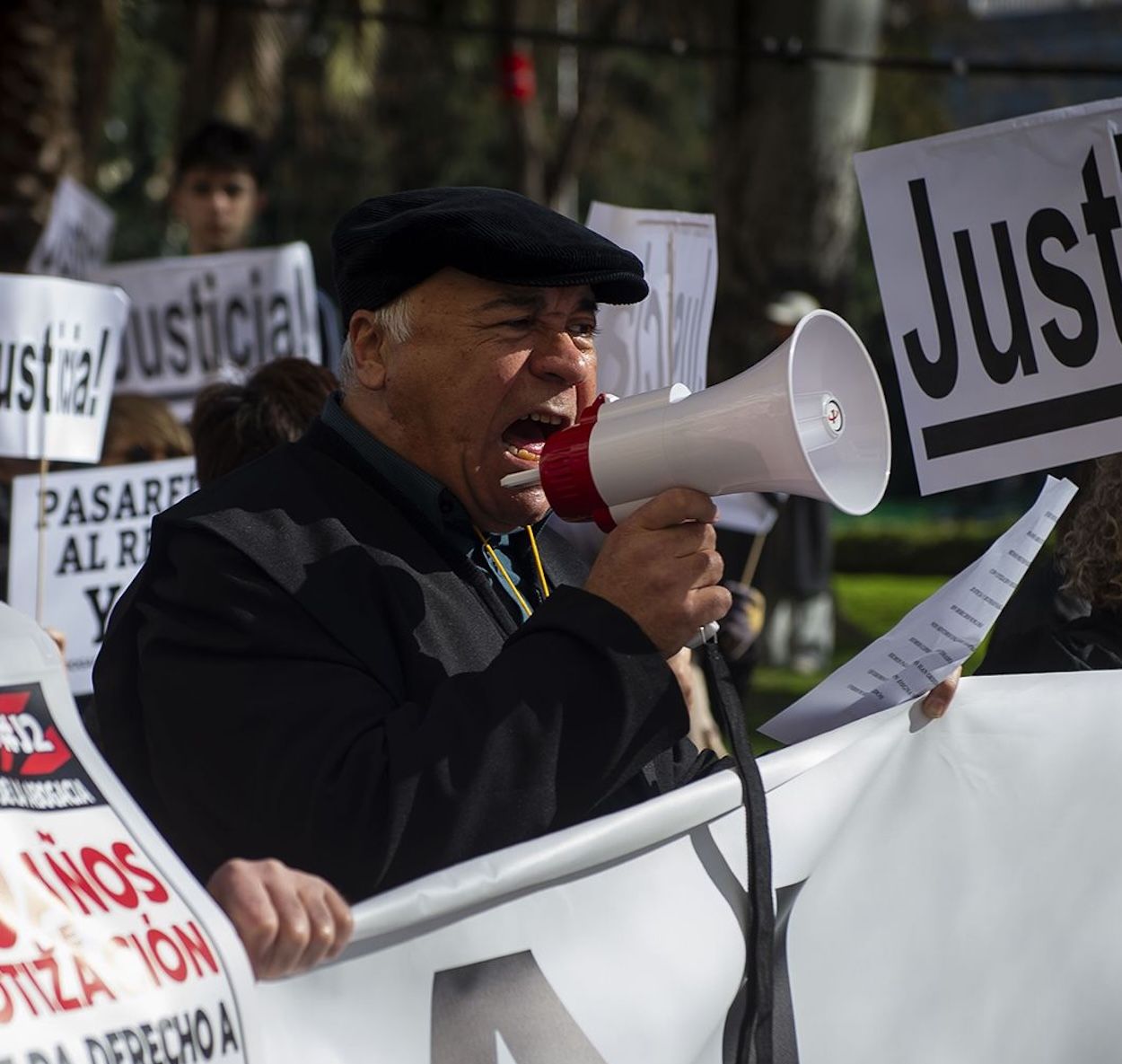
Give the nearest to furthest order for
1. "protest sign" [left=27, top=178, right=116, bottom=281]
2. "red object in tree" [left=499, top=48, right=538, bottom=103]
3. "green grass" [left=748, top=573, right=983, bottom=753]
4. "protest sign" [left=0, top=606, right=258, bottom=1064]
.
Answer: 1. "protest sign" [left=0, top=606, right=258, bottom=1064]
2. "protest sign" [left=27, top=178, right=116, bottom=281]
3. "green grass" [left=748, top=573, right=983, bottom=753]
4. "red object in tree" [left=499, top=48, right=538, bottom=103]

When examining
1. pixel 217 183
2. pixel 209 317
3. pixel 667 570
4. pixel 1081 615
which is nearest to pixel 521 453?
pixel 667 570

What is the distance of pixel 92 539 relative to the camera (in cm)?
451

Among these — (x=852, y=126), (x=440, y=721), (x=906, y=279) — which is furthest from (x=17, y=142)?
(x=440, y=721)

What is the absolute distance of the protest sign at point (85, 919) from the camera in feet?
4.91

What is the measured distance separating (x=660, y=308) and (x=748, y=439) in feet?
6.39

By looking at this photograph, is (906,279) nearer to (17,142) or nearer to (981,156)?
(981,156)

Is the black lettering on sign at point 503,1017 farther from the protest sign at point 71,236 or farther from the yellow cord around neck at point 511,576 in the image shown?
the protest sign at point 71,236

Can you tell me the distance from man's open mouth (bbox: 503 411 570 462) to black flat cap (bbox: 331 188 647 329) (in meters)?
0.18

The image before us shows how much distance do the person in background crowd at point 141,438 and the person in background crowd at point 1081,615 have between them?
2678mm

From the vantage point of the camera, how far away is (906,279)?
9.09 feet

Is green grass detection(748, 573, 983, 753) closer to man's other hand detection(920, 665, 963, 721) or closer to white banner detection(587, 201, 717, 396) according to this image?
white banner detection(587, 201, 717, 396)

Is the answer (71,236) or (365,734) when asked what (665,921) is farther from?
(71,236)

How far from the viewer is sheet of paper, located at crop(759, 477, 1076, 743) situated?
7.47ft

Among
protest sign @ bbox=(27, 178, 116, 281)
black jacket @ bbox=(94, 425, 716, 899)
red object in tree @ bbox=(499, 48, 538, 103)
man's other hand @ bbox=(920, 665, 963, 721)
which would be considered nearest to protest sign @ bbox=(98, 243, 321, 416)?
protest sign @ bbox=(27, 178, 116, 281)
